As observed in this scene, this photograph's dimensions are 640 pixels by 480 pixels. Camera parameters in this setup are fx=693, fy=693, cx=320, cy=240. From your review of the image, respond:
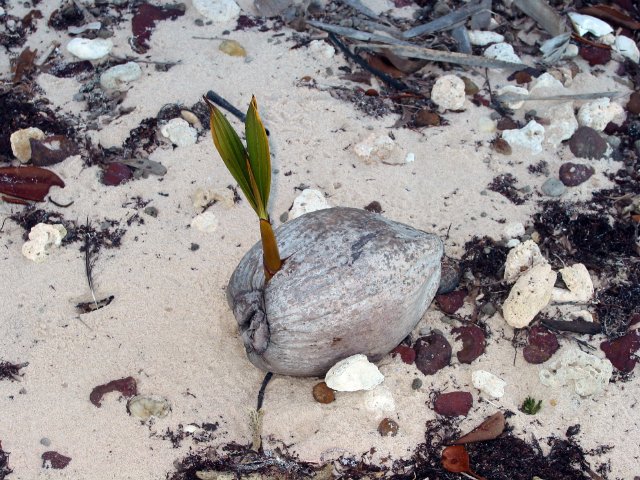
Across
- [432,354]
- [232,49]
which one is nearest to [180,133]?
[232,49]

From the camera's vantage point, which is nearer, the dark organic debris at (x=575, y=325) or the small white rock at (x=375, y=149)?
the dark organic debris at (x=575, y=325)

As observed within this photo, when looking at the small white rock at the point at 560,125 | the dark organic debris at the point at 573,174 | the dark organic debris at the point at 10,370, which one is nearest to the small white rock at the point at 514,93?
the small white rock at the point at 560,125

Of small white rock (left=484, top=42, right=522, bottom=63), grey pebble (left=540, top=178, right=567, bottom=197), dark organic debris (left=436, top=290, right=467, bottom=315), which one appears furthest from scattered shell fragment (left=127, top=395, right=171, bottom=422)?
small white rock (left=484, top=42, right=522, bottom=63)

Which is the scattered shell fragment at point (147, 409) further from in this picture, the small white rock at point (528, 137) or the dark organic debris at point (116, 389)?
the small white rock at point (528, 137)

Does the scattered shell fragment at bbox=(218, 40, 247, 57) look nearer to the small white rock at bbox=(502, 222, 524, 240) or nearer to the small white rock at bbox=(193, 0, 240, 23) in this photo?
the small white rock at bbox=(193, 0, 240, 23)

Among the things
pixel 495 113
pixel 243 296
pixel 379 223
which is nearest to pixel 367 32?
pixel 495 113

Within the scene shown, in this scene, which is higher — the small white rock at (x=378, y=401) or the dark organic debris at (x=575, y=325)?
the dark organic debris at (x=575, y=325)
